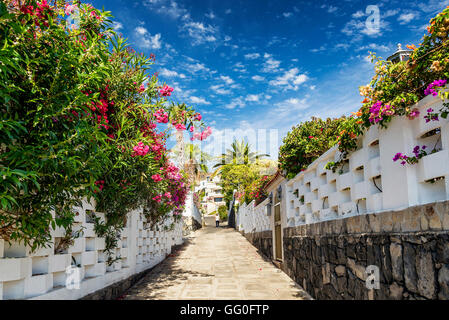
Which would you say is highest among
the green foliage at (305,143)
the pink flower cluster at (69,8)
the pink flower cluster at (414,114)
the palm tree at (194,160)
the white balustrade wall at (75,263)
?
the palm tree at (194,160)

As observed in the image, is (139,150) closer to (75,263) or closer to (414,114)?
(75,263)

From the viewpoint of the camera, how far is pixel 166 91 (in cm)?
603

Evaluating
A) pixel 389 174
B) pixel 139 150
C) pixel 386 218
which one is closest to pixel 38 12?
pixel 139 150

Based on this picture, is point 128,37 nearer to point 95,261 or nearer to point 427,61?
point 95,261

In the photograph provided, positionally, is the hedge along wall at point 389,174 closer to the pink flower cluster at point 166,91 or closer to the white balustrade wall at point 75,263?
the pink flower cluster at point 166,91

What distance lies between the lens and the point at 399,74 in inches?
126

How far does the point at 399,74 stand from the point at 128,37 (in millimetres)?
3842

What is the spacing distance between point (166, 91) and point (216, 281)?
407 cm

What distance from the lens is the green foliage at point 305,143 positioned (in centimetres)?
639

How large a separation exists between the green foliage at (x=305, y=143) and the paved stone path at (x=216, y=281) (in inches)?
91.5

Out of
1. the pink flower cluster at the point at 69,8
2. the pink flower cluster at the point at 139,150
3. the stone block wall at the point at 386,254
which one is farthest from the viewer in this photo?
the pink flower cluster at the point at 139,150

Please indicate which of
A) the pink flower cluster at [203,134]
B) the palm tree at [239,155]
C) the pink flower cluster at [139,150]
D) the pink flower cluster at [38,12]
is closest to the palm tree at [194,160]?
the palm tree at [239,155]

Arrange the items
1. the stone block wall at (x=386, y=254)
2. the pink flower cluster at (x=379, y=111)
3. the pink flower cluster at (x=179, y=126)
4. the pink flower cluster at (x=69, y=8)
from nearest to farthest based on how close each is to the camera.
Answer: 1. the stone block wall at (x=386, y=254)
2. the pink flower cluster at (x=379, y=111)
3. the pink flower cluster at (x=69, y=8)
4. the pink flower cluster at (x=179, y=126)
